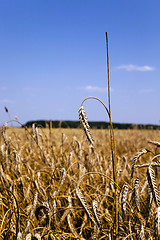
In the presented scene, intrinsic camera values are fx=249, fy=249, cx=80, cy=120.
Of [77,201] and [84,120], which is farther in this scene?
Result: [77,201]

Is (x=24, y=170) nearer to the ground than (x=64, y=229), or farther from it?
farther from it

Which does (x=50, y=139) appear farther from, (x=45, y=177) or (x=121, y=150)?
(x=121, y=150)

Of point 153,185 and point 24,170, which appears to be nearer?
point 153,185

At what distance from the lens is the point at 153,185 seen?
2.61 feet

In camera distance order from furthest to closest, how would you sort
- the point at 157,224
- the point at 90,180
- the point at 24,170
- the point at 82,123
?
1. the point at 24,170
2. the point at 90,180
3. the point at 82,123
4. the point at 157,224

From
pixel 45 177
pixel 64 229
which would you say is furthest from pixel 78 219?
pixel 45 177

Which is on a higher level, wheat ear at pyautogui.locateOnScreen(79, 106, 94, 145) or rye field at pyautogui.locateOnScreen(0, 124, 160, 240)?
wheat ear at pyautogui.locateOnScreen(79, 106, 94, 145)

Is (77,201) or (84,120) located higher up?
(84,120)

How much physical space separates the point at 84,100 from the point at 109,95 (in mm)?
129

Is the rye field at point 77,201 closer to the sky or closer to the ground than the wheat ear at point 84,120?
closer to the ground

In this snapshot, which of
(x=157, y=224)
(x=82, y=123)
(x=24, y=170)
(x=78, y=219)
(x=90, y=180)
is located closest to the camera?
(x=157, y=224)

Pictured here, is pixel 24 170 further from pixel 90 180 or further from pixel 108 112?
pixel 108 112

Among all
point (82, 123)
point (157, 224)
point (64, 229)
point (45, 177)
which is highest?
point (82, 123)

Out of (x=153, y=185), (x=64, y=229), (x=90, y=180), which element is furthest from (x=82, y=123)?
(x=90, y=180)
